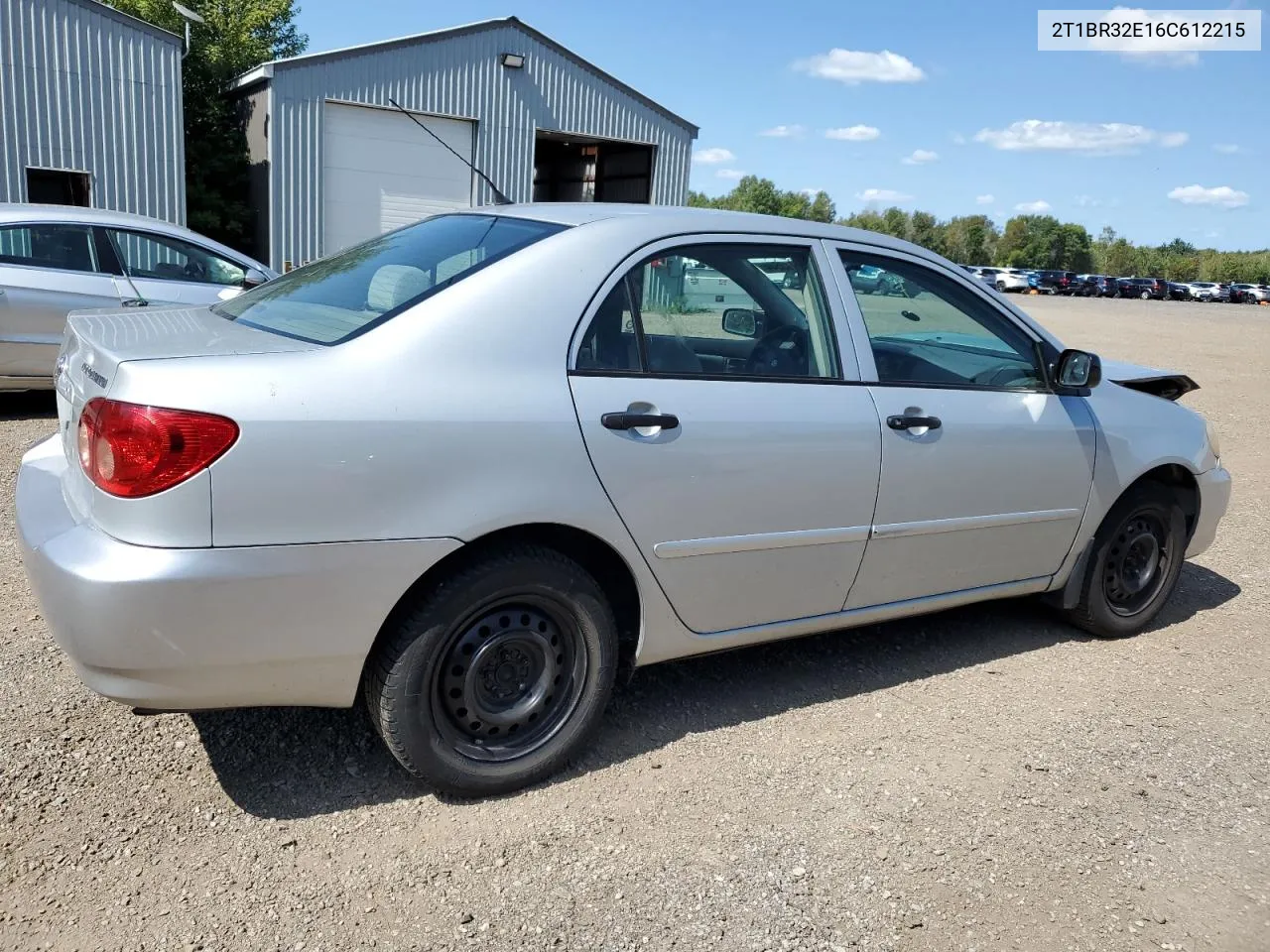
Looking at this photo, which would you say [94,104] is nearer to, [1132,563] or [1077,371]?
[1077,371]

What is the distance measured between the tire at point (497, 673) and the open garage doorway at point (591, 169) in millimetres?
19239

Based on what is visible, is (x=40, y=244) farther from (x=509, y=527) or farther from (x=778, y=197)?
(x=778, y=197)

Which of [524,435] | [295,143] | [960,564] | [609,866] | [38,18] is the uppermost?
[38,18]

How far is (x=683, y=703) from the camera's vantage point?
3.80 meters

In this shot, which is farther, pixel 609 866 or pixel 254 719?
pixel 254 719

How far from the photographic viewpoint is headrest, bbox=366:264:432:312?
2.99m

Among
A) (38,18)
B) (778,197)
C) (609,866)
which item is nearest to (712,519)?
(609,866)

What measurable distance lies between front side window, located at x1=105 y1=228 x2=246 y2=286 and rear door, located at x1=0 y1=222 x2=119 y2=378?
0.19 m

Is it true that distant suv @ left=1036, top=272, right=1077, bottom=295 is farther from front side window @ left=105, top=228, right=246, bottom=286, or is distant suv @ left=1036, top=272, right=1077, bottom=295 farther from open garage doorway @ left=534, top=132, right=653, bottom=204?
front side window @ left=105, top=228, right=246, bottom=286

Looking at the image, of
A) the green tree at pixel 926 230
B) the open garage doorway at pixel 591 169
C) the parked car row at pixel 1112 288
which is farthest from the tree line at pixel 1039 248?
the open garage doorway at pixel 591 169

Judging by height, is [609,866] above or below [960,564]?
below

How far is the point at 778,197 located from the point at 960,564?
359 feet

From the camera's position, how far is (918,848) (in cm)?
300

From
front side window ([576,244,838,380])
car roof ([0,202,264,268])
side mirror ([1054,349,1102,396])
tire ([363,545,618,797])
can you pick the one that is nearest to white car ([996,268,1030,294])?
car roof ([0,202,264,268])
